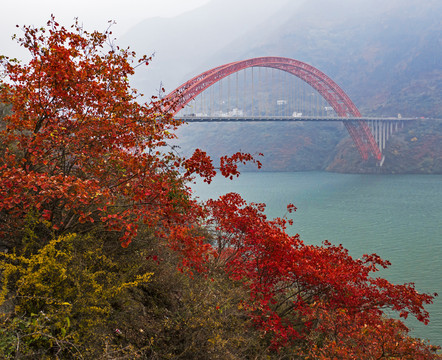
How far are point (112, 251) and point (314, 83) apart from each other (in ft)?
133

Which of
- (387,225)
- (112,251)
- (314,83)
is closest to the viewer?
(112,251)

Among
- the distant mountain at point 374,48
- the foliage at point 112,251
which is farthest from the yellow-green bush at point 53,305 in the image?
the distant mountain at point 374,48

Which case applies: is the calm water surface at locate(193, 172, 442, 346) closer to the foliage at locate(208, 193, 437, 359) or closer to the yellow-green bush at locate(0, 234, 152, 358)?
the foliage at locate(208, 193, 437, 359)

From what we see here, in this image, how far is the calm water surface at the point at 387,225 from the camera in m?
9.17

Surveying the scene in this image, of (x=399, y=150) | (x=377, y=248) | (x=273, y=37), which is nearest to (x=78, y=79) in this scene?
(x=377, y=248)

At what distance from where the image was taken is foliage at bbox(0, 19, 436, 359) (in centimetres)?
247

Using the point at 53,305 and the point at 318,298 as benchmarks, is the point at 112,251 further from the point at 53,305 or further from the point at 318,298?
the point at 318,298

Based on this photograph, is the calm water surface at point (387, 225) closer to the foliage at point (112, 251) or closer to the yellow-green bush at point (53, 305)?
the foliage at point (112, 251)

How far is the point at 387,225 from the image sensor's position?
1584 centimetres

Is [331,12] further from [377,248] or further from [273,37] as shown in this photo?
[377,248]

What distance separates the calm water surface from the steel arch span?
31.6 ft


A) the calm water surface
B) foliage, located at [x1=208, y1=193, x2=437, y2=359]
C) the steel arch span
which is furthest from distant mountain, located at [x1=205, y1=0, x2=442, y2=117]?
foliage, located at [x1=208, y1=193, x2=437, y2=359]

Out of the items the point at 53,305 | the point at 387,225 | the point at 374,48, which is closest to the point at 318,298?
the point at 53,305

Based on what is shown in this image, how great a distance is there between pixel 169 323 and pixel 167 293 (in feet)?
2.18
